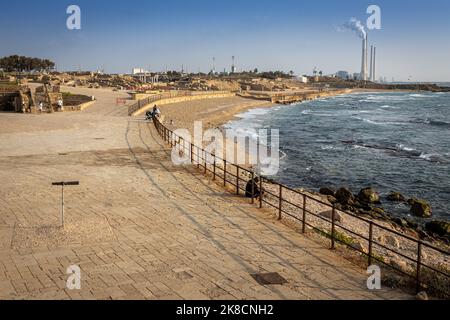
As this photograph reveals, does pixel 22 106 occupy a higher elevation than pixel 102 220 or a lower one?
higher

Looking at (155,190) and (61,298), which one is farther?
(155,190)

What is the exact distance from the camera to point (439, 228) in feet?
46.8

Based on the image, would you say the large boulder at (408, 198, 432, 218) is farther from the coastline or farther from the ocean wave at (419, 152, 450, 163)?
the ocean wave at (419, 152, 450, 163)

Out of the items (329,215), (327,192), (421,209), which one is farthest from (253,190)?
(421,209)

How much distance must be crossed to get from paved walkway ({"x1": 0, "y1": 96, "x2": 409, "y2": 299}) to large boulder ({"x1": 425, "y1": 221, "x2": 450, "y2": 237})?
6854 mm

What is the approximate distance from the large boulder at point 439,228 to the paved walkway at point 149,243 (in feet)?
22.5

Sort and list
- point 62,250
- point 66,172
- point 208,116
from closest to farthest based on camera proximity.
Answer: point 62,250 → point 66,172 → point 208,116

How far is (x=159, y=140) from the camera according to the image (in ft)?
75.8

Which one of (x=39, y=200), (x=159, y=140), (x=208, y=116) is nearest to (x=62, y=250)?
(x=39, y=200)

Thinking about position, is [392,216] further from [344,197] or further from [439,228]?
[344,197]

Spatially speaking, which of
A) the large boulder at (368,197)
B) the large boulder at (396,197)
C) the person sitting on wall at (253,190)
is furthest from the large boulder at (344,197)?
the person sitting on wall at (253,190)

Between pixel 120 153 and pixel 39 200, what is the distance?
7547mm

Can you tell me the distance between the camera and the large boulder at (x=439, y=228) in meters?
14.1
